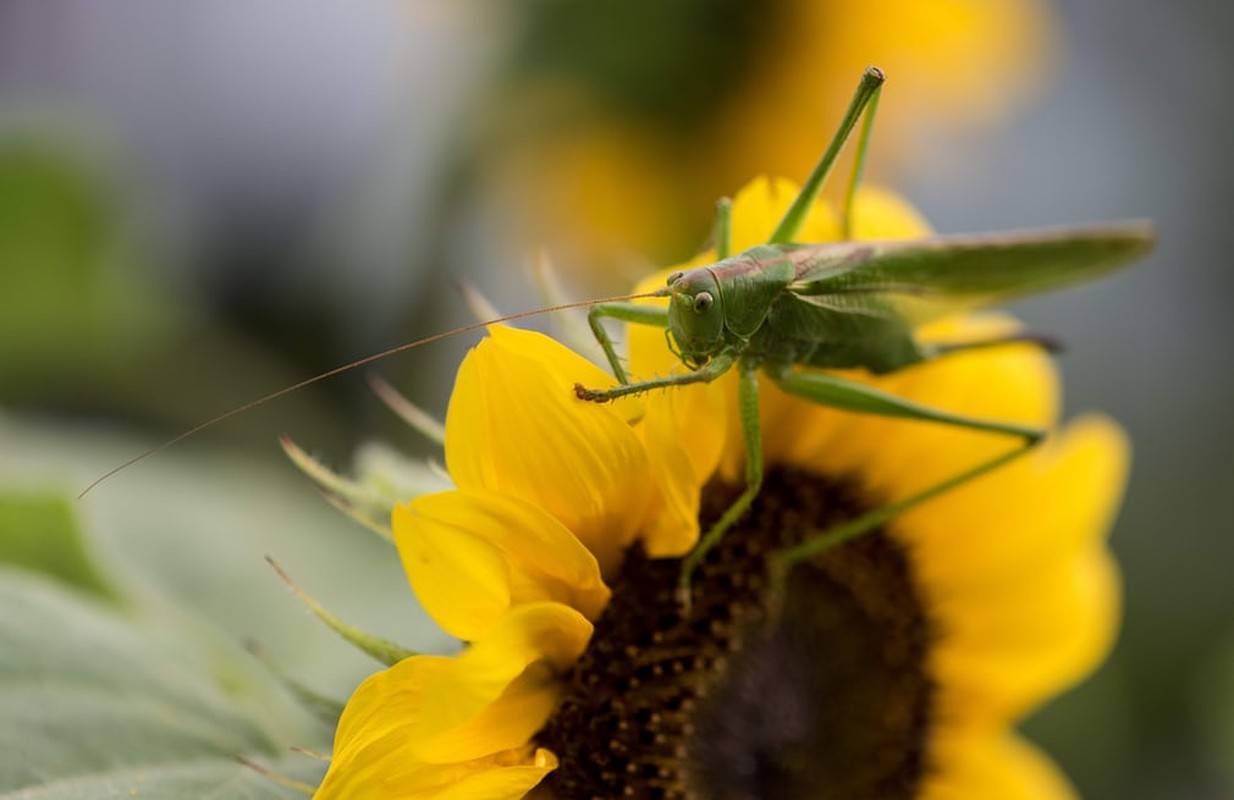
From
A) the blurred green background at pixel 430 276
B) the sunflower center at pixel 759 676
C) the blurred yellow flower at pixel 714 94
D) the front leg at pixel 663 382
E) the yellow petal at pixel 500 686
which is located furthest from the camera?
the blurred yellow flower at pixel 714 94

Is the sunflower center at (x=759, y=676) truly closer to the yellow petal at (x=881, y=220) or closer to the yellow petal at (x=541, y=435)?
the yellow petal at (x=541, y=435)

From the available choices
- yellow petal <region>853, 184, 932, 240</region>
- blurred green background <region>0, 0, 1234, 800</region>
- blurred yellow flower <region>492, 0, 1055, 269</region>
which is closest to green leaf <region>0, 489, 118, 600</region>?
blurred green background <region>0, 0, 1234, 800</region>

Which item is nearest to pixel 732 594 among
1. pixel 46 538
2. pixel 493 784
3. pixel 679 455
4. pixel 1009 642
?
pixel 679 455

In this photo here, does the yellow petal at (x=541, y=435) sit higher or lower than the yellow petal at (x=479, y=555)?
higher

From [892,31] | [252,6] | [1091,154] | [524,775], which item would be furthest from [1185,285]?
[524,775]

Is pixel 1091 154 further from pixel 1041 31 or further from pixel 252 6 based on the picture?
pixel 252 6

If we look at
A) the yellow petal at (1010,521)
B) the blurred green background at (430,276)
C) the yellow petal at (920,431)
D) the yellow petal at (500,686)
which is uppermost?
the blurred green background at (430,276)

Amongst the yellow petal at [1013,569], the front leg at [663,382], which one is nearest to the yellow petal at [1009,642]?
the yellow petal at [1013,569]

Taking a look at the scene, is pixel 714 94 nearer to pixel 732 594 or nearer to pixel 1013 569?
pixel 1013 569
